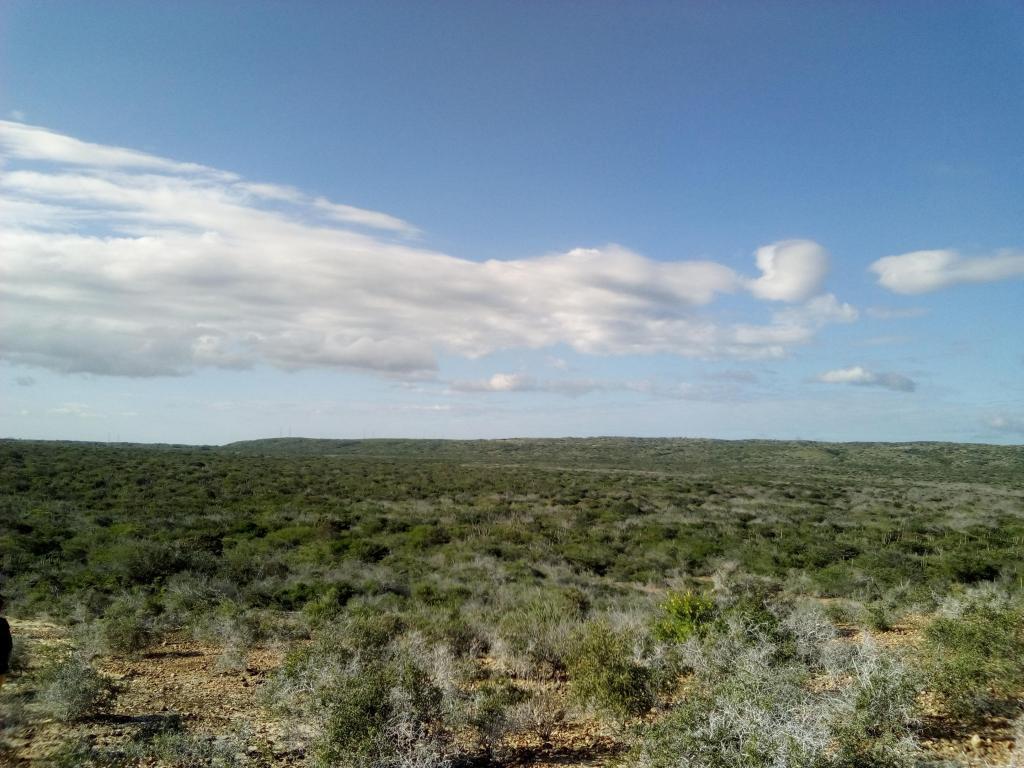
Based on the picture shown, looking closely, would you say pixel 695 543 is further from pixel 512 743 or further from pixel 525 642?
pixel 512 743

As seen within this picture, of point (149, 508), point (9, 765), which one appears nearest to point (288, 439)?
point (149, 508)

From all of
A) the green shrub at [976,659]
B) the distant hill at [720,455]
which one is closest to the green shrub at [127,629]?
the green shrub at [976,659]

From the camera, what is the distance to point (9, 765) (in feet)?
17.3

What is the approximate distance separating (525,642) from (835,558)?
43.6 ft

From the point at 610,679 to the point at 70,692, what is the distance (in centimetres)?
574

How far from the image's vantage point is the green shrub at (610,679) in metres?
6.32

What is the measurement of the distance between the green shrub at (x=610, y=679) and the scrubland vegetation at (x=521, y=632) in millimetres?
26

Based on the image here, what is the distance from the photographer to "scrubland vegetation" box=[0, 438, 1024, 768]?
5160mm

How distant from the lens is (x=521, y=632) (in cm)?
914

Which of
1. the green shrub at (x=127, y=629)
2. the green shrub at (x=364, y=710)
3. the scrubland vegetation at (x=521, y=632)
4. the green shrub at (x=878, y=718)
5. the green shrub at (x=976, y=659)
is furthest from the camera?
the green shrub at (x=127, y=629)

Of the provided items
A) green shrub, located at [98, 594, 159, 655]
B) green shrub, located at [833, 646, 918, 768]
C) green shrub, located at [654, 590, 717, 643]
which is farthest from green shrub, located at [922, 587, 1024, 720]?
green shrub, located at [98, 594, 159, 655]

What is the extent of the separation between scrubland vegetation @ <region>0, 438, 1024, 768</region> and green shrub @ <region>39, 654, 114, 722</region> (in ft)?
0.09

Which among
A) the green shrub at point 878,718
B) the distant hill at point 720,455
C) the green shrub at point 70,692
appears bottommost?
the distant hill at point 720,455

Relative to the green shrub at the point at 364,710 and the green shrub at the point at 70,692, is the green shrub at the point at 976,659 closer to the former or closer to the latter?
the green shrub at the point at 364,710
